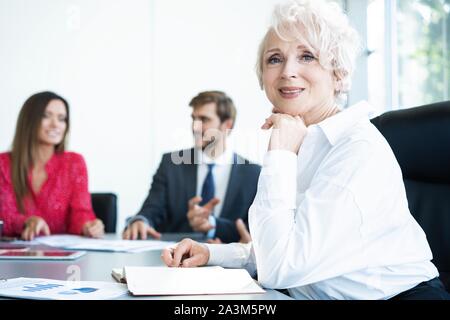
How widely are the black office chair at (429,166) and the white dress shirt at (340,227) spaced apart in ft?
1.10

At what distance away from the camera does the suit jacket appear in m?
2.23

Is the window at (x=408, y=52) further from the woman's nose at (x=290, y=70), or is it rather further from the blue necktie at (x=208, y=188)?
the woman's nose at (x=290, y=70)

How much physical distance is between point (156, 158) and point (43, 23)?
112 cm

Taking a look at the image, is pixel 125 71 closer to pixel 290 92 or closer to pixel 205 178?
pixel 205 178

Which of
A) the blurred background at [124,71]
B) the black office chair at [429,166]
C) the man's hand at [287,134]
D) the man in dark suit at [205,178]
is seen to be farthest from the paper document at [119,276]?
the blurred background at [124,71]

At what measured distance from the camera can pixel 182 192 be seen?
238 centimetres

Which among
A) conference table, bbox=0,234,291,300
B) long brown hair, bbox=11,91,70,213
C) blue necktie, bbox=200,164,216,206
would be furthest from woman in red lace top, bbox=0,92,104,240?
conference table, bbox=0,234,291,300

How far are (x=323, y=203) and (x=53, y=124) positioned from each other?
5.38ft

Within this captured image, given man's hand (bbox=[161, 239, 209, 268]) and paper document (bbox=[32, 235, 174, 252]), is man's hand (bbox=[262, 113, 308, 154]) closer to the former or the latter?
man's hand (bbox=[161, 239, 209, 268])

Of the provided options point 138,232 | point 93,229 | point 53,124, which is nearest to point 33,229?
point 93,229

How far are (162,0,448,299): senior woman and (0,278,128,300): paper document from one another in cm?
22

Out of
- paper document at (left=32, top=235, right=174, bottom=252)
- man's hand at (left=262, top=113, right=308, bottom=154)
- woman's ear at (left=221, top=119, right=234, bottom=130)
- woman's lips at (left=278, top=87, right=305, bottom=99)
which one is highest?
woman's ear at (left=221, top=119, right=234, bottom=130)

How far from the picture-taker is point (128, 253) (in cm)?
132
